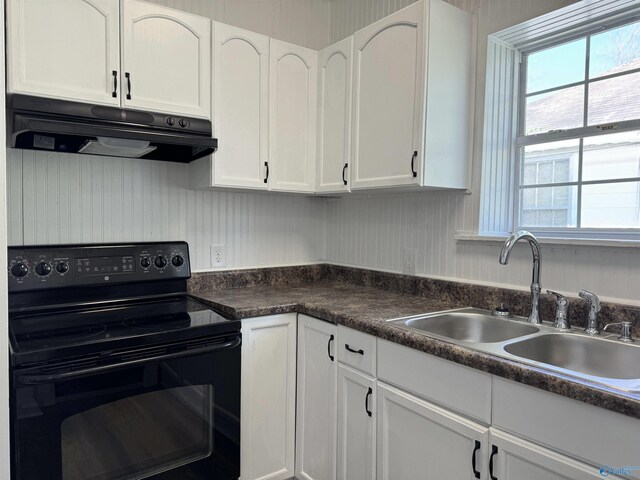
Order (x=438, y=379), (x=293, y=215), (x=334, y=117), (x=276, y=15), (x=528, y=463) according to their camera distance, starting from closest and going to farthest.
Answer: (x=528, y=463), (x=438, y=379), (x=334, y=117), (x=276, y=15), (x=293, y=215)

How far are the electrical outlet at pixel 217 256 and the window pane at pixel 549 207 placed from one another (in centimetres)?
149

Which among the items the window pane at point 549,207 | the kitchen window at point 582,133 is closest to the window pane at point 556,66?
the kitchen window at point 582,133

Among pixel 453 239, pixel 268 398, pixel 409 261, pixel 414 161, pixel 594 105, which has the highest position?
pixel 594 105

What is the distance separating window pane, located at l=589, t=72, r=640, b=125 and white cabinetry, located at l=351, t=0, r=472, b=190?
1.58ft

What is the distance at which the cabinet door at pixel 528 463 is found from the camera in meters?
1.03

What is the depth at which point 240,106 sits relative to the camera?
2.11 m

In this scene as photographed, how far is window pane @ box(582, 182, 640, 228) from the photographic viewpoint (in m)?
1.57

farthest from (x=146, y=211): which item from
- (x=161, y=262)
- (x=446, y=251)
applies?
(x=446, y=251)

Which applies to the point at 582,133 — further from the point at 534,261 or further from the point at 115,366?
the point at 115,366

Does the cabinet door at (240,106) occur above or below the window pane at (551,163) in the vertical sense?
above

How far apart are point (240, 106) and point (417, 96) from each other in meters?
0.84

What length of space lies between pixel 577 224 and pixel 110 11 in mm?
2035

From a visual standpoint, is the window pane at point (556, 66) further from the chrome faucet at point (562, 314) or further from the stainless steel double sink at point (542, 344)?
the stainless steel double sink at point (542, 344)

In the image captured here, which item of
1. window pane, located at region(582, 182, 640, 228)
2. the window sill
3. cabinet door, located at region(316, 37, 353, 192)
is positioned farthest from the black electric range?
window pane, located at region(582, 182, 640, 228)
